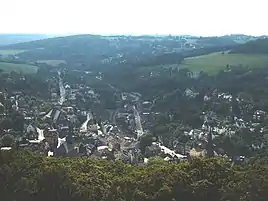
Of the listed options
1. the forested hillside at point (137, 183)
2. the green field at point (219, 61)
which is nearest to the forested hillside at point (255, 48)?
the green field at point (219, 61)

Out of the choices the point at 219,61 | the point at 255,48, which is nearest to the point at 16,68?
the point at 219,61

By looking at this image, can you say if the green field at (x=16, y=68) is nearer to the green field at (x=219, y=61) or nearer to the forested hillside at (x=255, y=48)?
the green field at (x=219, y=61)

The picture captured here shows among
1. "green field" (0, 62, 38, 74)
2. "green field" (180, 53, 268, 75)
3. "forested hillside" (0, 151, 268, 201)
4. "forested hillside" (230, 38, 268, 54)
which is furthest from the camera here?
"green field" (0, 62, 38, 74)

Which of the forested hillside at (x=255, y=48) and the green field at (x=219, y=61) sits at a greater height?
the forested hillside at (x=255, y=48)

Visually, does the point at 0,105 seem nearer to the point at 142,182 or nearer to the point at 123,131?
the point at 123,131

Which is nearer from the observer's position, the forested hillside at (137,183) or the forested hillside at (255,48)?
the forested hillside at (137,183)

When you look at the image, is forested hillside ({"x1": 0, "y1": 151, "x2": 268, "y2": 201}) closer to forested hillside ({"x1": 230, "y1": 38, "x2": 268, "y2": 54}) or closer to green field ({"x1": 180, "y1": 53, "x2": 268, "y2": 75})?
green field ({"x1": 180, "y1": 53, "x2": 268, "y2": 75})

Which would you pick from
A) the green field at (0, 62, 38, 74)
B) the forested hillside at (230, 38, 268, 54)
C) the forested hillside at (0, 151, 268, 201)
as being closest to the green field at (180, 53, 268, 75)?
the forested hillside at (230, 38, 268, 54)

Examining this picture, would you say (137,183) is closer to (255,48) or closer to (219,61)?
(219,61)

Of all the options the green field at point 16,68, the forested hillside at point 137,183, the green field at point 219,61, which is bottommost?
the green field at point 16,68
